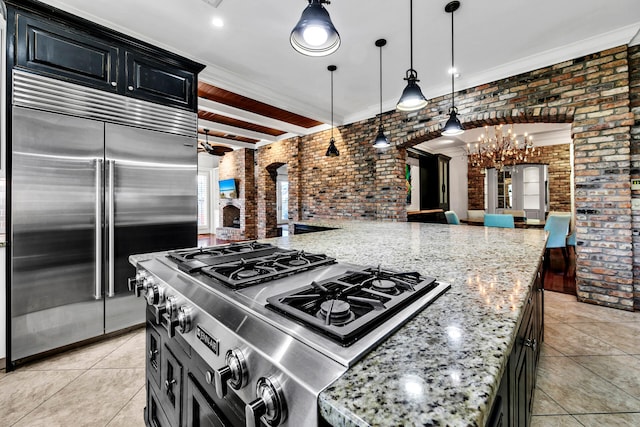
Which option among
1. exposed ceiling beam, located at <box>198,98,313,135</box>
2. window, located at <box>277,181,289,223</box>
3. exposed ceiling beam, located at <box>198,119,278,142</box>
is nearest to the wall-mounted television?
exposed ceiling beam, located at <box>198,119,278,142</box>

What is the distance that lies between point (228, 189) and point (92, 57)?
5.88m

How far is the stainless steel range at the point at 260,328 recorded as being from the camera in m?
0.47

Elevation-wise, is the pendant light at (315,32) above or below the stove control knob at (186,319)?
above

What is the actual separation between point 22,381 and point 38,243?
90 cm

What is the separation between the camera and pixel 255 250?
1392mm

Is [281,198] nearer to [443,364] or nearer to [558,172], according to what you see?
[558,172]

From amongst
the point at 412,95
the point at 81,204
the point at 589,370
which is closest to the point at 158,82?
the point at 81,204

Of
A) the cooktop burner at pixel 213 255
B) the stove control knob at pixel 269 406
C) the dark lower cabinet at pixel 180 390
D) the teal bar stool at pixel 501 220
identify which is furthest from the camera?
the teal bar stool at pixel 501 220

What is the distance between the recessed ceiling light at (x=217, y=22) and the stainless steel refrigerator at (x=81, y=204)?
93cm

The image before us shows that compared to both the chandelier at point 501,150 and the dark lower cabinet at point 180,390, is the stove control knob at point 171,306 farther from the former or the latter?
the chandelier at point 501,150

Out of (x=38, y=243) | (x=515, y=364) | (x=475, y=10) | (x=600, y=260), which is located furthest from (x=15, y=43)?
(x=600, y=260)

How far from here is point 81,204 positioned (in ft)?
6.87

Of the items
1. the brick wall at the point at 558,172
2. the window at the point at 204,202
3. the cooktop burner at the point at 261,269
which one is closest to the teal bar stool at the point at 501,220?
the brick wall at the point at 558,172

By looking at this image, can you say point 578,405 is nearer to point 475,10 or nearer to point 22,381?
point 475,10
